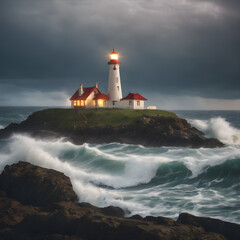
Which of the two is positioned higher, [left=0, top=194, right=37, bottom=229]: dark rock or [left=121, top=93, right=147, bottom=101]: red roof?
[left=121, top=93, right=147, bottom=101]: red roof

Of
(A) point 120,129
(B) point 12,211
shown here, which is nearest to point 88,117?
(A) point 120,129

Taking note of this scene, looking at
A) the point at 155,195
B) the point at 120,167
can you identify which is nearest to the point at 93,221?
the point at 155,195

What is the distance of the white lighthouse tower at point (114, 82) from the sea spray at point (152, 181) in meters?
22.4

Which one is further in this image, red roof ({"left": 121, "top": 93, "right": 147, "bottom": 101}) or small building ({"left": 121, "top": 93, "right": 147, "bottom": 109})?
red roof ({"left": 121, "top": 93, "right": 147, "bottom": 101})

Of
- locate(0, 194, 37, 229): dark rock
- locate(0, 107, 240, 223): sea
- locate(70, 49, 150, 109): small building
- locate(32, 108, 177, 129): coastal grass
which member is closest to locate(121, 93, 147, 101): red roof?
locate(70, 49, 150, 109): small building

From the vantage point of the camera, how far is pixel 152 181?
57.6 feet

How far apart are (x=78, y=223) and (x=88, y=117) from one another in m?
29.5

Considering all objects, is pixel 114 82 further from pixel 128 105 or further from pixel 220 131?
pixel 220 131

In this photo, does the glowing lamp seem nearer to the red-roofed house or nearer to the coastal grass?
the red-roofed house

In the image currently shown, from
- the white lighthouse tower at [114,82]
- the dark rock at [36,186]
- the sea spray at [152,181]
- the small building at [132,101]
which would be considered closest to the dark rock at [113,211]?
the sea spray at [152,181]

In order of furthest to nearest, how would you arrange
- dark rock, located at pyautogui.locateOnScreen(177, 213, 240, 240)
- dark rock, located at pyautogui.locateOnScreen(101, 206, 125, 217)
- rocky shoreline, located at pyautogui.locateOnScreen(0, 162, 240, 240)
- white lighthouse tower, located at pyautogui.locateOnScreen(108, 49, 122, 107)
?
1. white lighthouse tower, located at pyautogui.locateOnScreen(108, 49, 122, 107)
2. dark rock, located at pyautogui.locateOnScreen(101, 206, 125, 217)
3. dark rock, located at pyautogui.locateOnScreen(177, 213, 240, 240)
4. rocky shoreline, located at pyautogui.locateOnScreen(0, 162, 240, 240)

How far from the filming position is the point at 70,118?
3934 cm

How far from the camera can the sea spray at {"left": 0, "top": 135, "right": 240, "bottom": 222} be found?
13023 millimetres

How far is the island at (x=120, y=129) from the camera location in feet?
104
